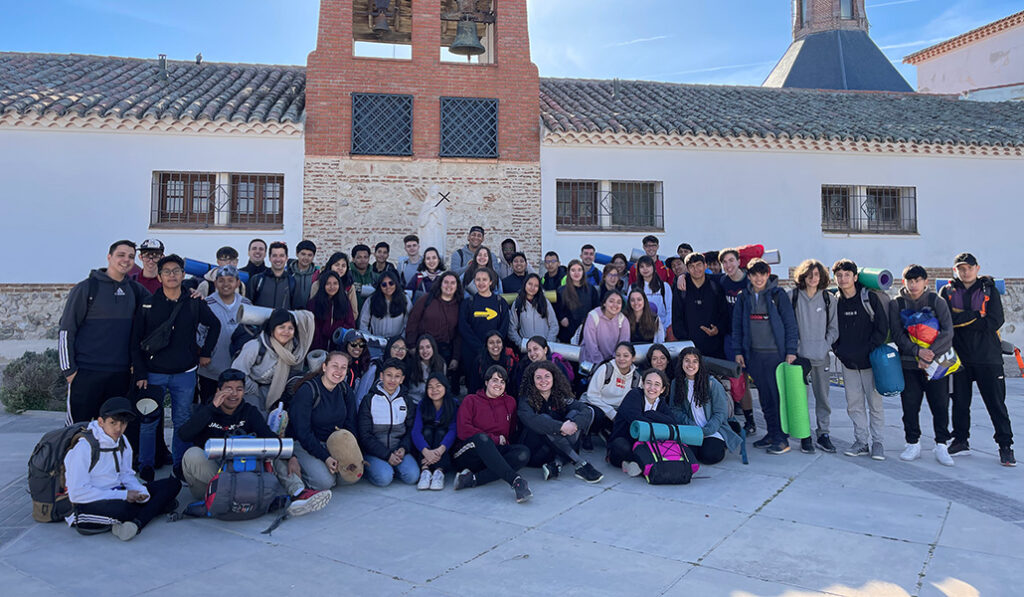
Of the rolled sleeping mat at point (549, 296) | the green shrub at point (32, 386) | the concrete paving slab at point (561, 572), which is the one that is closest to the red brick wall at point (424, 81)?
the rolled sleeping mat at point (549, 296)

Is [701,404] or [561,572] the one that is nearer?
[561,572]

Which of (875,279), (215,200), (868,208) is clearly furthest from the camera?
(868,208)

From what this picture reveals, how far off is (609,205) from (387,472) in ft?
26.0

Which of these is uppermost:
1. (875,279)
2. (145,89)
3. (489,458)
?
(145,89)

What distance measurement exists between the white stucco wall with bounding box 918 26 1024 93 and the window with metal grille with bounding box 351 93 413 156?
18558 millimetres

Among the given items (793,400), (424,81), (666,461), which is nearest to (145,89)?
(424,81)

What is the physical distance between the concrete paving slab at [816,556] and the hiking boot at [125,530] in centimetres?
339


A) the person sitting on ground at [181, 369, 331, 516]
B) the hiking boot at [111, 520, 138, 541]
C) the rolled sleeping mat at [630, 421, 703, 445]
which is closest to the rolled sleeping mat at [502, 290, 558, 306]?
the rolled sleeping mat at [630, 421, 703, 445]

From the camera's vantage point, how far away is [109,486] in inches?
160

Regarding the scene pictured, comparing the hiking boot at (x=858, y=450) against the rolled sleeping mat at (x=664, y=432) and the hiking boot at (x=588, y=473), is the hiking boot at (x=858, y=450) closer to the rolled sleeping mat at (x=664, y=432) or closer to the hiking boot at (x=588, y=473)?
the rolled sleeping mat at (x=664, y=432)

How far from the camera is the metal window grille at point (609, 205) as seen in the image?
38.5 ft

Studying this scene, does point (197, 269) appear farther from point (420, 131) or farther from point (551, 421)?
point (420, 131)

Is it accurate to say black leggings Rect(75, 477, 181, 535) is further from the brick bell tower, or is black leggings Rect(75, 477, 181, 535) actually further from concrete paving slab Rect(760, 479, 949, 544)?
the brick bell tower

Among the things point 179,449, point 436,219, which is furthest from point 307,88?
point 179,449
